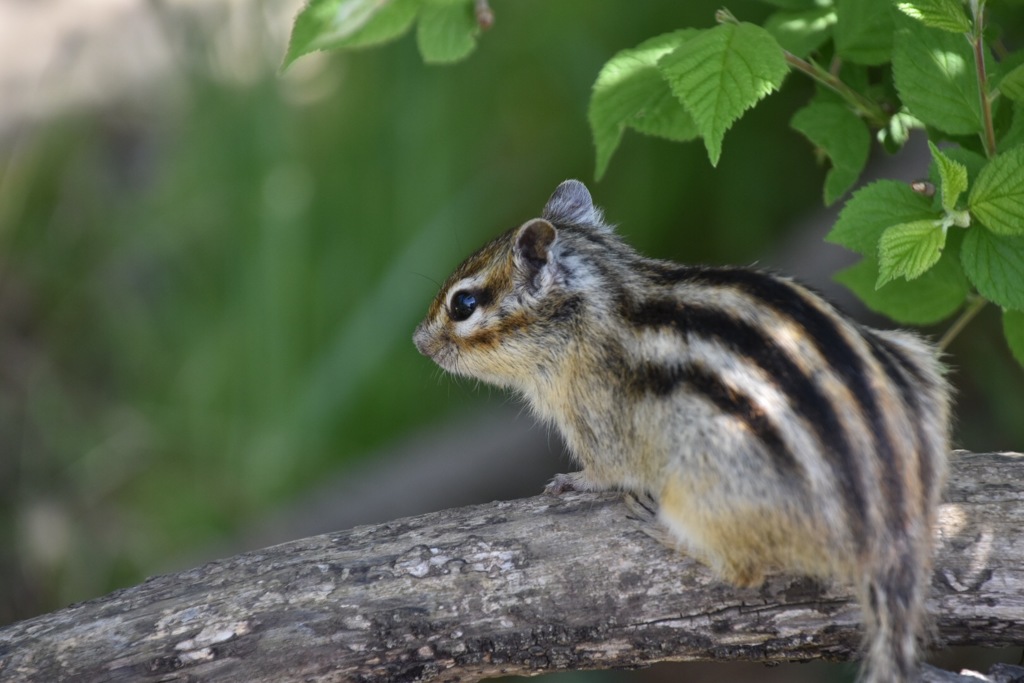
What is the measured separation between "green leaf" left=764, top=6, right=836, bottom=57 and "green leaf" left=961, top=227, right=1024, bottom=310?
572mm

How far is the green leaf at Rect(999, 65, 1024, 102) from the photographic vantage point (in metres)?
2.00

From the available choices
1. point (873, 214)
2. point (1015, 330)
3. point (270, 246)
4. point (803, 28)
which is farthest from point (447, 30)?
point (270, 246)

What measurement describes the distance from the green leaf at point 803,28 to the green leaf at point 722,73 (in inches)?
12.0

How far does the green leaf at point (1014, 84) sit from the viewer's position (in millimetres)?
2002

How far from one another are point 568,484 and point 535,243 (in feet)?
2.02

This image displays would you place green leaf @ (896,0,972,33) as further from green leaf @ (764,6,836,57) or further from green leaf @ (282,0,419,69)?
green leaf @ (282,0,419,69)

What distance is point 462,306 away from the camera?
280 cm

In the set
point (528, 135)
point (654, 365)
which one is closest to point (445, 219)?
point (528, 135)

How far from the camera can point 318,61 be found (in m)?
5.19

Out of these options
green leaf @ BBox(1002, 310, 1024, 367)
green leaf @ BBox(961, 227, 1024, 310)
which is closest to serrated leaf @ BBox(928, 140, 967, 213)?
green leaf @ BBox(961, 227, 1024, 310)

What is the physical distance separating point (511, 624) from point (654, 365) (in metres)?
0.65

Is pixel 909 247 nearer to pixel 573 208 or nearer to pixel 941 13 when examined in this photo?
pixel 941 13

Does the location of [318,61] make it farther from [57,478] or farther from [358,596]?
[358,596]

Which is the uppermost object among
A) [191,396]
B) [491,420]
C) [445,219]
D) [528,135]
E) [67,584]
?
[528,135]
